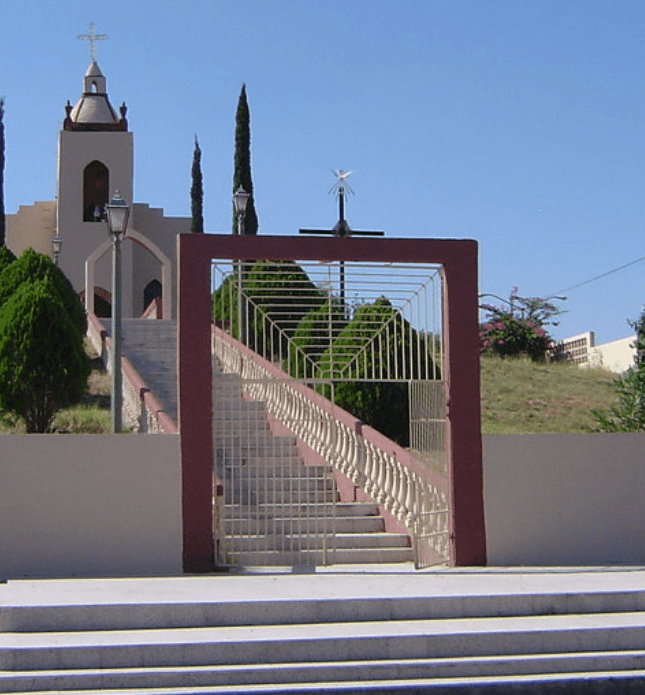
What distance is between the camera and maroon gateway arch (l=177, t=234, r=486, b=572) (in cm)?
1188

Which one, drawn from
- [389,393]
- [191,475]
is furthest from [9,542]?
[389,393]

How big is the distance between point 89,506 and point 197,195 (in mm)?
35250

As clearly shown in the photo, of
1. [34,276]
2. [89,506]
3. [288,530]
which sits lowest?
[288,530]

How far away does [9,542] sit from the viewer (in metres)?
11.7

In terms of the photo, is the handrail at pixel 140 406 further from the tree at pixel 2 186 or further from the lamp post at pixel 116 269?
the tree at pixel 2 186

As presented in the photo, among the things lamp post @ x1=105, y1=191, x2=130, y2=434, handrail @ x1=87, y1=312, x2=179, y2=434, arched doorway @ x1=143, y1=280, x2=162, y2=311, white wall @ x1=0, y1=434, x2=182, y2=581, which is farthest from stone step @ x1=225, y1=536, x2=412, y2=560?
arched doorway @ x1=143, y1=280, x2=162, y2=311

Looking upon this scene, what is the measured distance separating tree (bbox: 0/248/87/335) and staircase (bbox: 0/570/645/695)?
14693mm

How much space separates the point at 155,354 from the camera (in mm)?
24828

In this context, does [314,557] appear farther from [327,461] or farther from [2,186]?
[2,186]

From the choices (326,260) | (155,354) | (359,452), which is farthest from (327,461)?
(155,354)

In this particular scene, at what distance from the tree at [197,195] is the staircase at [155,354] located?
1771 centimetres

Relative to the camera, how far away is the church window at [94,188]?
42.9m

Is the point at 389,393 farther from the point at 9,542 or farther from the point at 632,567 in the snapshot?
the point at 9,542

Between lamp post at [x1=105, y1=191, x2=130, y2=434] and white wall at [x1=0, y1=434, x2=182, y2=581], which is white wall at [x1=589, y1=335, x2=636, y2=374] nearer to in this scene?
lamp post at [x1=105, y1=191, x2=130, y2=434]
